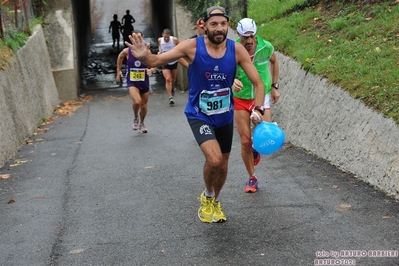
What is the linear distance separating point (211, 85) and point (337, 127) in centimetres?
326

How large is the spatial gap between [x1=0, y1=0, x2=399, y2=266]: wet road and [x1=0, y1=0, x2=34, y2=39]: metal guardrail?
4255 millimetres

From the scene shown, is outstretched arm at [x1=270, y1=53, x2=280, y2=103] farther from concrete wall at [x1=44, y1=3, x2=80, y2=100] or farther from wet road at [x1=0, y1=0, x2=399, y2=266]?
concrete wall at [x1=44, y1=3, x2=80, y2=100]

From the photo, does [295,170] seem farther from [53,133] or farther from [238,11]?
[238,11]

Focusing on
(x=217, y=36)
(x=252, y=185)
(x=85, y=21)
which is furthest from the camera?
(x=85, y=21)

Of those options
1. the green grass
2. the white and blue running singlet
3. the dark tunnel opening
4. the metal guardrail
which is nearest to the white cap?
the white and blue running singlet

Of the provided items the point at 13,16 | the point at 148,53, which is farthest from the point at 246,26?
the point at 13,16

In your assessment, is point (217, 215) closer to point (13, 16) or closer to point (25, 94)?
point (25, 94)

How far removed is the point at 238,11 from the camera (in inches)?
686

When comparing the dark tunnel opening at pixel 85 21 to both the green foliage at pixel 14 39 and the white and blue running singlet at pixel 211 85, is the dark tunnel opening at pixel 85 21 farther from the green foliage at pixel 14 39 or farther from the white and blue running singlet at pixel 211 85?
the white and blue running singlet at pixel 211 85

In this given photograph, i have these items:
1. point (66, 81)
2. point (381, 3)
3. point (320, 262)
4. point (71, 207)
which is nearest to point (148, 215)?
point (71, 207)

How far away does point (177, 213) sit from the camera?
720cm

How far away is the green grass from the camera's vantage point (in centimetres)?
867

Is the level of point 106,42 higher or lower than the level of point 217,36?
lower

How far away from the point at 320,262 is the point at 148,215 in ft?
7.78
